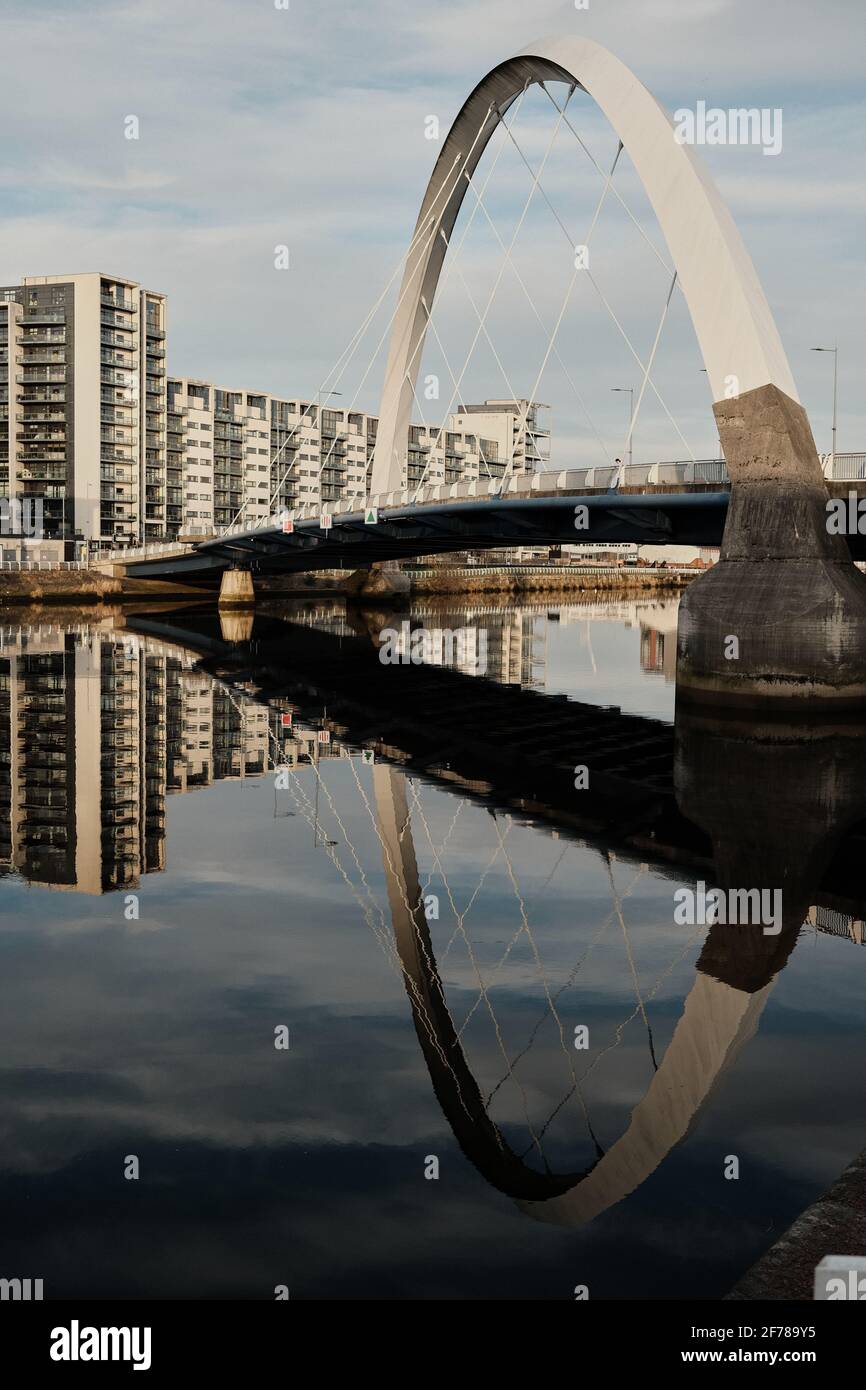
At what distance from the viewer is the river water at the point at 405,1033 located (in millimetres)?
6969

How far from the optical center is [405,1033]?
10.3 m

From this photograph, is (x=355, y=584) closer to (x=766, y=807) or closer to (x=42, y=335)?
(x=42, y=335)

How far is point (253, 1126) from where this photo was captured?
841cm

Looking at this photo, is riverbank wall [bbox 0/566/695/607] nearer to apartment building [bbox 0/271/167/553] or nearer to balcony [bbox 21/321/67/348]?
apartment building [bbox 0/271/167/553]

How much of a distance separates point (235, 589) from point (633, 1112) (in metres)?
77.5

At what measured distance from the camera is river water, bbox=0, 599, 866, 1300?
6969 millimetres

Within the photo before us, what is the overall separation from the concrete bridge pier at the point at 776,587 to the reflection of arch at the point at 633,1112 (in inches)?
716

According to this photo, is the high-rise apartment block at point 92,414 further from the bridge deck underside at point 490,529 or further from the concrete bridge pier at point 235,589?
the bridge deck underside at point 490,529

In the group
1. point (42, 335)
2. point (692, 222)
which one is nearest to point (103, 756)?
point (692, 222)

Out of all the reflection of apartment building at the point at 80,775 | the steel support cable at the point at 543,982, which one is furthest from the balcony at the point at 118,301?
the steel support cable at the point at 543,982

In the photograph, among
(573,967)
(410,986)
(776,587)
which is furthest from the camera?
(776,587)

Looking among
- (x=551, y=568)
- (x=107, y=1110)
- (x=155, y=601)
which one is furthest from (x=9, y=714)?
(x=551, y=568)

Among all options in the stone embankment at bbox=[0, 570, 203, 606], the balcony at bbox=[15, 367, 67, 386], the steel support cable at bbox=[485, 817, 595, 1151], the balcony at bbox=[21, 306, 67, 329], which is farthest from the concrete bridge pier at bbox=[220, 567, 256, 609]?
the steel support cable at bbox=[485, 817, 595, 1151]

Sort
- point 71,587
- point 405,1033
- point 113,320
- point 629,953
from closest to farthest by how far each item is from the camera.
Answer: point 405,1033, point 629,953, point 71,587, point 113,320
